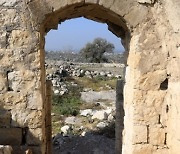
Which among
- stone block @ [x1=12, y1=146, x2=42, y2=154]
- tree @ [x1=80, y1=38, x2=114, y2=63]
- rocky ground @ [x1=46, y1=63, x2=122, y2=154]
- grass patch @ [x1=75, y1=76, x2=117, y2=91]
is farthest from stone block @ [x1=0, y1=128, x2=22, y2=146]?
tree @ [x1=80, y1=38, x2=114, y2=63]

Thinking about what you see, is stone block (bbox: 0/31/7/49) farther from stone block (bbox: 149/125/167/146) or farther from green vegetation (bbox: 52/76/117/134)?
green vegetation (bbox: 52/76/117/134)

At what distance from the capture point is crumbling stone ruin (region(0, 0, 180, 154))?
5.10m

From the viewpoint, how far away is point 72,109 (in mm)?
12984

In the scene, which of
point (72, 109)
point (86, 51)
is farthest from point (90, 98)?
point (86, 51)

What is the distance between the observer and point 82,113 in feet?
42.3

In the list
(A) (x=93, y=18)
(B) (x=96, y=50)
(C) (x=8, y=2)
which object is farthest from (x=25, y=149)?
(B) (x=96, y=50)

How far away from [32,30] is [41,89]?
0.87 metres

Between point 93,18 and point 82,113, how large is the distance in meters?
6.96

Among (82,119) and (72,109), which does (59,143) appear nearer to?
(82,119)

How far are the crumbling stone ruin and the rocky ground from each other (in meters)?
3.69

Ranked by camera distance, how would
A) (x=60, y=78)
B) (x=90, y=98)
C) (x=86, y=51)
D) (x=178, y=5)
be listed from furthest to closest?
(x=86, y=51) < (x=60, y=78) < (x=90, y=98) < (x=178, y=5)

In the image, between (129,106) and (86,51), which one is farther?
(86,51)

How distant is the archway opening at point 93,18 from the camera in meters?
5.45

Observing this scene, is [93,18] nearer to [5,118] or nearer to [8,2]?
[8,2]
